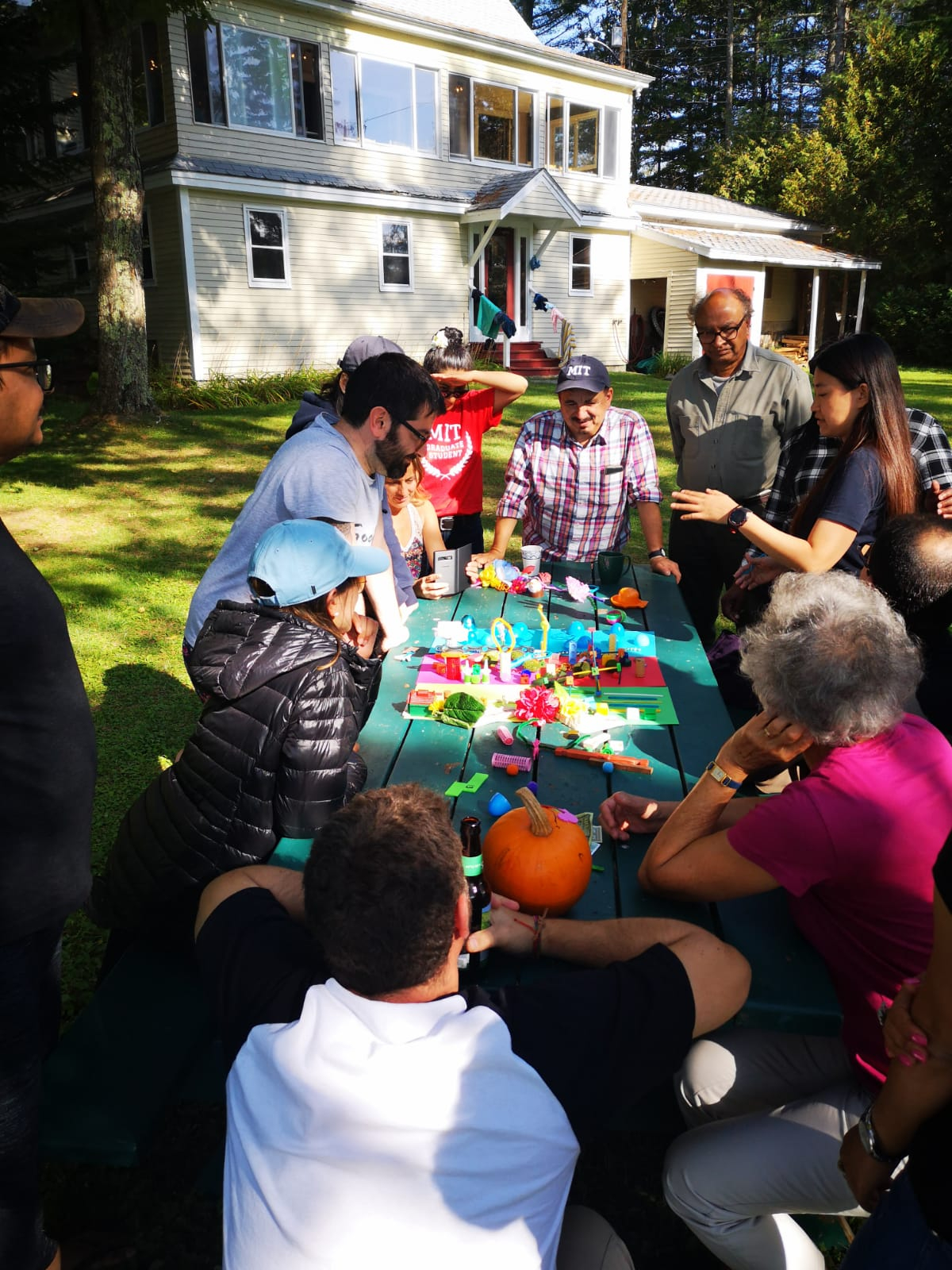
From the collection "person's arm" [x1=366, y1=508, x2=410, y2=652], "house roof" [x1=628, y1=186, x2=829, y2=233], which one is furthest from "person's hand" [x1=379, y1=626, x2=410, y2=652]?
"house roof" [x1=628, y1=186, x2=829, y2=233]

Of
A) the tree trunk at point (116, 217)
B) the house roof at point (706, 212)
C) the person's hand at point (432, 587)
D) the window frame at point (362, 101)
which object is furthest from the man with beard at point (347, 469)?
the house roof at point (706, 212)

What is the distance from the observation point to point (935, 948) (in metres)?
1.28

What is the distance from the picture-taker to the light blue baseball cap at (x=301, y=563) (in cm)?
237

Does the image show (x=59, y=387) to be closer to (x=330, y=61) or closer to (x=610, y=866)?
(x=330, y=61)

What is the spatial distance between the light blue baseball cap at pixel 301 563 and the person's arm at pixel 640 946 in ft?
3.16

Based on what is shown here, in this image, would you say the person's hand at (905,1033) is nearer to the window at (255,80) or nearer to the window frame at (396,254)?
the window at (255,80)

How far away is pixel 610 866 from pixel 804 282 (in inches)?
1147

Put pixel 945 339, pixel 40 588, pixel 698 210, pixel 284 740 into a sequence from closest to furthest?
pixel 40 588 → pixel 284 740 → pixel 945 339 → pixel 698 210

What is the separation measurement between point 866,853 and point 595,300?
856 inches

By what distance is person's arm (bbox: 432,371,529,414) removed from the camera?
5.01 m

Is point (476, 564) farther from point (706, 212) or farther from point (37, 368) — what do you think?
point (706, 212)

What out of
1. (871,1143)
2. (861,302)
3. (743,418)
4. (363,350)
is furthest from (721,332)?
Result: (861,302)

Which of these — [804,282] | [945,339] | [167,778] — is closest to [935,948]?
[167,778]

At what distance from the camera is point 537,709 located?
2916 millimetres
